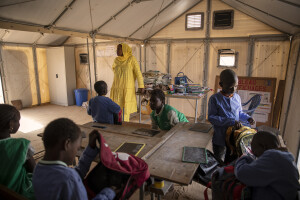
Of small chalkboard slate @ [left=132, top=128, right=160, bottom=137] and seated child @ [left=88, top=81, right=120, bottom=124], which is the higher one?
seated child @ [left=88, top=81, right=120, bottom=124]

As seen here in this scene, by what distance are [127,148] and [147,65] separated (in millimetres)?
5982

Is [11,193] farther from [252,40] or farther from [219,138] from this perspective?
[252,40]

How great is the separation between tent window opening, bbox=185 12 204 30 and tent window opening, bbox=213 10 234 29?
44cm

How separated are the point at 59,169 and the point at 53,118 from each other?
22.6 ft

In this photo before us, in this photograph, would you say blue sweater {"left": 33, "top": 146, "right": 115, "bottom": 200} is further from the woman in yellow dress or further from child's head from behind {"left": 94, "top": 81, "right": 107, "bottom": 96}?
the woman in yellow dress

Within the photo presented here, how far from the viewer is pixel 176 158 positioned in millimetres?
1886

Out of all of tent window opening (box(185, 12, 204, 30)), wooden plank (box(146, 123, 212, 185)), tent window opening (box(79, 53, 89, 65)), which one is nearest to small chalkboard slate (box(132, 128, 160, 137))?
wooden plank (box(146, 123, 212, 185))

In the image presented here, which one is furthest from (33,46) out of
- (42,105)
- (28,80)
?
(42,105)

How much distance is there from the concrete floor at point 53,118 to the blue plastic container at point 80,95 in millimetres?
285

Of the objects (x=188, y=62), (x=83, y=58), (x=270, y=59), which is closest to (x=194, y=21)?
(x=188, y=62)

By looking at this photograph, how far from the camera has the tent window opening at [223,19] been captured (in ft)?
20.4

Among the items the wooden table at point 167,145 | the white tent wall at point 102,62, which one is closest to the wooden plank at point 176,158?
the wooden table at point 167,145

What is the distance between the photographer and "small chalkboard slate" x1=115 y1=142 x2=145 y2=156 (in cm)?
204

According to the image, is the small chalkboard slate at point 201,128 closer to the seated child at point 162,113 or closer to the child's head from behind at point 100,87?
the seated child at point 162,113
